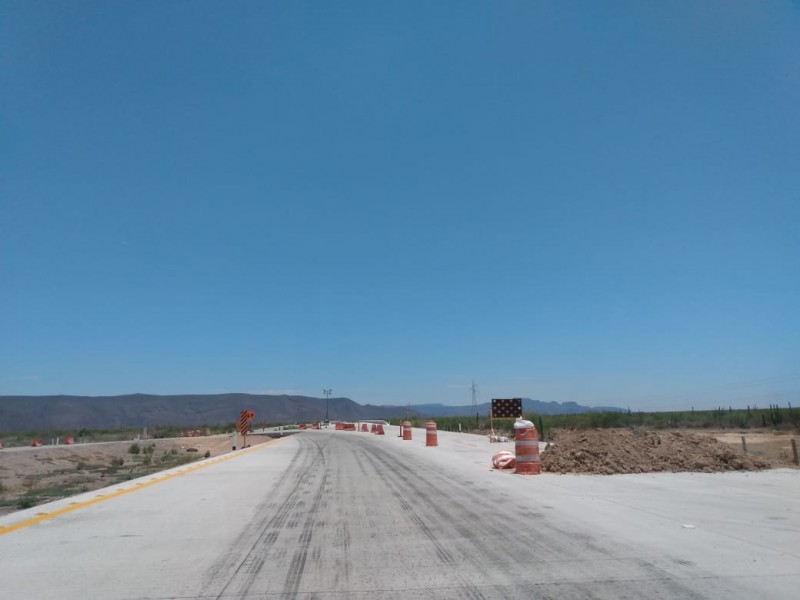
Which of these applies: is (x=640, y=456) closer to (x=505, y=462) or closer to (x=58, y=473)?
(x=505, y=462)

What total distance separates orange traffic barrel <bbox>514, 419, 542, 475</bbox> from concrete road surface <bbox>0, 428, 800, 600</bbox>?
77.5 inches

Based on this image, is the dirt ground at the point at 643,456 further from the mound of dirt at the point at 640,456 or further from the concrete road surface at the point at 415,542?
the concrete road surface at the point at 415,542

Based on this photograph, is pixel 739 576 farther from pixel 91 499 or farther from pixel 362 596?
pixel 91 499

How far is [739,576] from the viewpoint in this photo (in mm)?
6406

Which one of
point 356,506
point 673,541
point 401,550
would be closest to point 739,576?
point 673,541

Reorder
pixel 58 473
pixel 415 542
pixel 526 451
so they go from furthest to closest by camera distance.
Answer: pixel 58 473 < pixel 526 451 < pixel 415 542

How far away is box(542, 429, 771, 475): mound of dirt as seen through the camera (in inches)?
669

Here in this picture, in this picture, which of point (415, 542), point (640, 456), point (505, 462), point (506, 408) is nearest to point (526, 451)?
point (505, 462)

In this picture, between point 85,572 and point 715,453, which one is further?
point 715,453

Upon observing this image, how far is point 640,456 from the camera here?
691 inches

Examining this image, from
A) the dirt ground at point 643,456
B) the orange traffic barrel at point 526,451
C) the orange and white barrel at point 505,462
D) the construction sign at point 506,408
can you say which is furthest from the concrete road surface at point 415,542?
the construction sign at point 506,408

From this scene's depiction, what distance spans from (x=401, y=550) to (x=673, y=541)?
11.7ft

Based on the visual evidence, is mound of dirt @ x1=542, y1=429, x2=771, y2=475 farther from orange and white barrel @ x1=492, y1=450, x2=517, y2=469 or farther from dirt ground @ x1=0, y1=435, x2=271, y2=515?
dirt ground @ x1=0, y1=435, x2=271, y2=515

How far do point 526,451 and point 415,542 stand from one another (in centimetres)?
896
